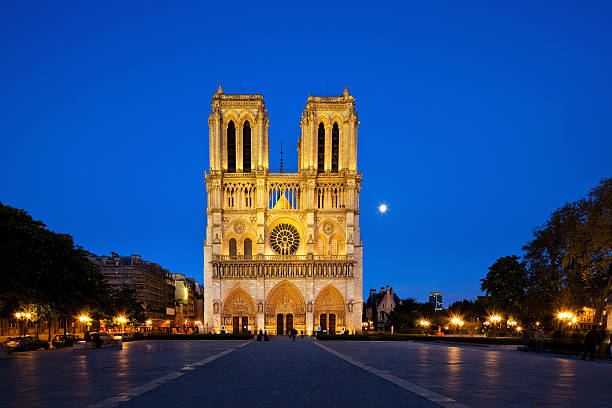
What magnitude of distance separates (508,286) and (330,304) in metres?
31.9

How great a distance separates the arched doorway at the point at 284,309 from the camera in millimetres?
82312

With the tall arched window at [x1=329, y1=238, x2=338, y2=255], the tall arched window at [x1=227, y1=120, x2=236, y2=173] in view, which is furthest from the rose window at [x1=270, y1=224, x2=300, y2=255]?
the tall arched window at [x1=227, y1=120, x2=236, y2=173]

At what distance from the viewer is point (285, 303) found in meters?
83.5

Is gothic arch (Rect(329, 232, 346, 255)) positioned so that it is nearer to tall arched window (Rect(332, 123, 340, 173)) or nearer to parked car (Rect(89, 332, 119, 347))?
tall arched window (Rect(332, 123, 340, 173))

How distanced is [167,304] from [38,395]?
377 ft

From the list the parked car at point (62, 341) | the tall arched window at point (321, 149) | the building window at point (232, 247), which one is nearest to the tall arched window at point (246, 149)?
the tall arched window at point (321, 149)

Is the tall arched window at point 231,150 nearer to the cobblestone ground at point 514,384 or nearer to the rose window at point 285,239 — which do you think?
the rose window at point 285,239

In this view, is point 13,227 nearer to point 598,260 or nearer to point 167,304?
point 598,260

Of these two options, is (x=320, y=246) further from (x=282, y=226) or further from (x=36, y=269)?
(x=36, y=269)

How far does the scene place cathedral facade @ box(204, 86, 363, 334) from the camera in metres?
81.8

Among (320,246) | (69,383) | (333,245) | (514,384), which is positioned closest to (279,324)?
(320,246)

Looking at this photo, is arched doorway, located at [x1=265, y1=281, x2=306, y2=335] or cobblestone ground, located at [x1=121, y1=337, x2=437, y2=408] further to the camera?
arched doorway, located at [x1=265, y1=281, x2=306, y2=335]

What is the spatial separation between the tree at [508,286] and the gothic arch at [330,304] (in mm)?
28442

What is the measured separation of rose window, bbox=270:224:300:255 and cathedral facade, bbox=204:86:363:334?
0.50ft
